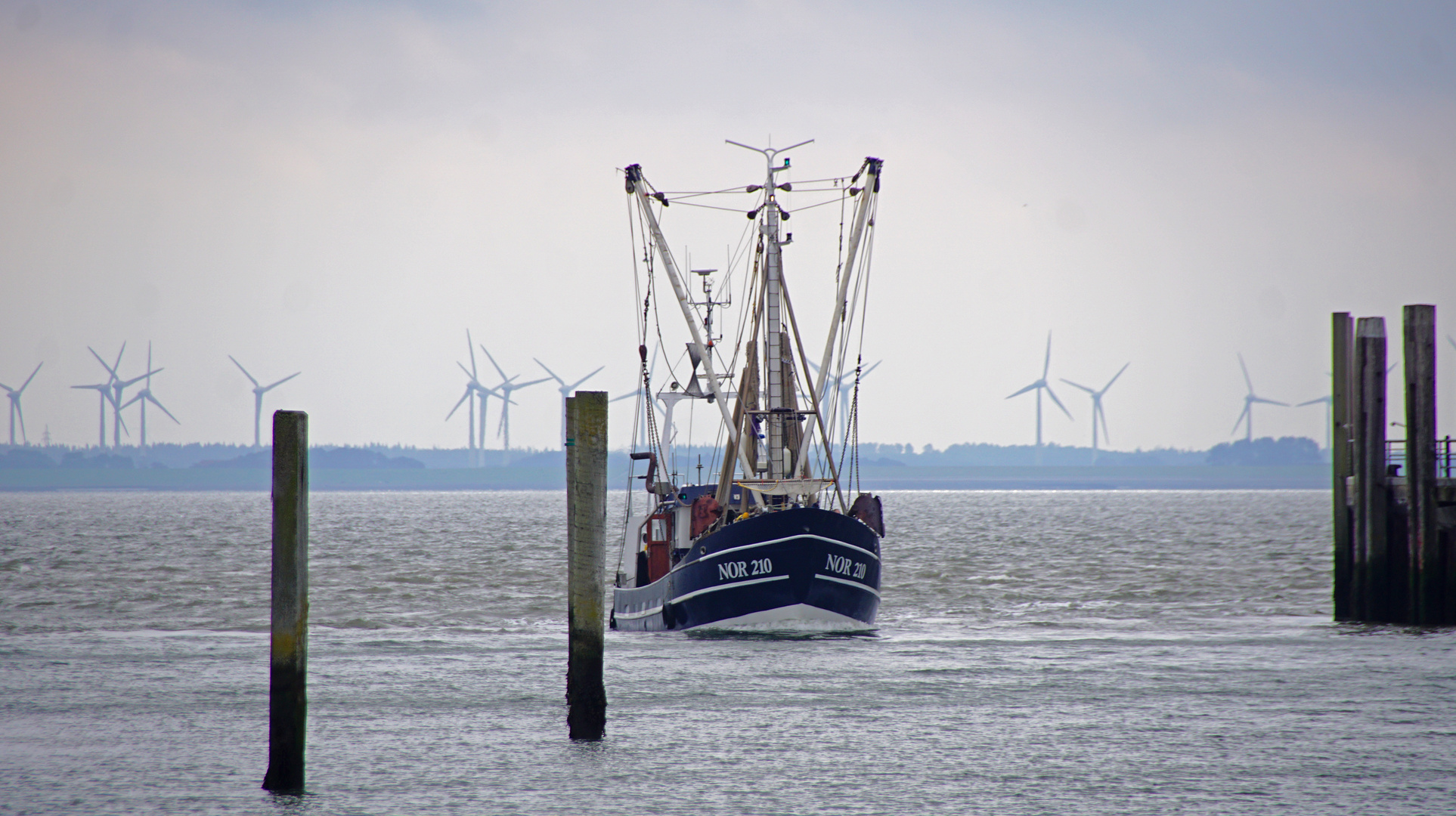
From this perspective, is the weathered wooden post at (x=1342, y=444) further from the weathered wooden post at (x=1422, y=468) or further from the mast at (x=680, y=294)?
the mast at (x=680, y=294)

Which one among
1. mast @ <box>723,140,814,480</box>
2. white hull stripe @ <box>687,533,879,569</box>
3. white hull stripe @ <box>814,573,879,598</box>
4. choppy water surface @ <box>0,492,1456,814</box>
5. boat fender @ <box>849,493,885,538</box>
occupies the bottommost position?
choppy water surface @ <box>0,492,1456,814</box>

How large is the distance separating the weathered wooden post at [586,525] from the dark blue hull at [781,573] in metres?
14.1

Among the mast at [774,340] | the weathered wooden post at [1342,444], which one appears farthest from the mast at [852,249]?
the weathered wooden post at [1342,444]

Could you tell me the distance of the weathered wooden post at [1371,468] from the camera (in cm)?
3225

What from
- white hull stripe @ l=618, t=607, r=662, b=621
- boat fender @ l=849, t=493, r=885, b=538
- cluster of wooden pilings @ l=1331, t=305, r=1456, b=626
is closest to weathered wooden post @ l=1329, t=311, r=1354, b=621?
cluster of wooden pilings @ l=1331, t=305, r=1456, b=626

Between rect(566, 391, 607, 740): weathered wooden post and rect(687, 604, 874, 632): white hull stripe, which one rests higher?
rect(566, 391, 607, 740): weathered wooden post

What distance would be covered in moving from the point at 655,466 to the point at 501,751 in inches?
849

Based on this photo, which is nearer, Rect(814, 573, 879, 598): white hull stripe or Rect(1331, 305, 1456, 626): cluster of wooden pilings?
Rect(1331, 305, 1456, 626): cluster of wooden pilings

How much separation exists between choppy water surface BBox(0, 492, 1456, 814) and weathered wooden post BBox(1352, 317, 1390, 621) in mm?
1158

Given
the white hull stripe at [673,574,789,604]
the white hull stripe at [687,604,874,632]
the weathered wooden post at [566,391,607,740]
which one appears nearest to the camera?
the weathered wooden post at [566,391,607,740]

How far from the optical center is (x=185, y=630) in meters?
36.8

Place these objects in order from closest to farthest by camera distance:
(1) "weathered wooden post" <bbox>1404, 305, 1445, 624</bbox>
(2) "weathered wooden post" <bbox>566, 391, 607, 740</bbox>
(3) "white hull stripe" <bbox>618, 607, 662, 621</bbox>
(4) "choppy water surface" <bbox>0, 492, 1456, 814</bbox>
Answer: (4) "choppy water surface" <bbox>0, 492, 1456, 814</bbox>
(2) "weathered wooden post" <bbox>566, 391, 607, 740</bbox>
(1) "weathered wooden post" <bbox>1404, 305, 1445, 624</bbox>
(3) "white hull stripe" <bbox>618, 607, 662, 621</bbox>

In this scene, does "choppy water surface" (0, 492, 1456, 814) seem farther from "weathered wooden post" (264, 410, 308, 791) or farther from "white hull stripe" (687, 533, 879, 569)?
"white hull stripe" (687, 533, 879, 569)

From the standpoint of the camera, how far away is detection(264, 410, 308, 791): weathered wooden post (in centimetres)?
1631
